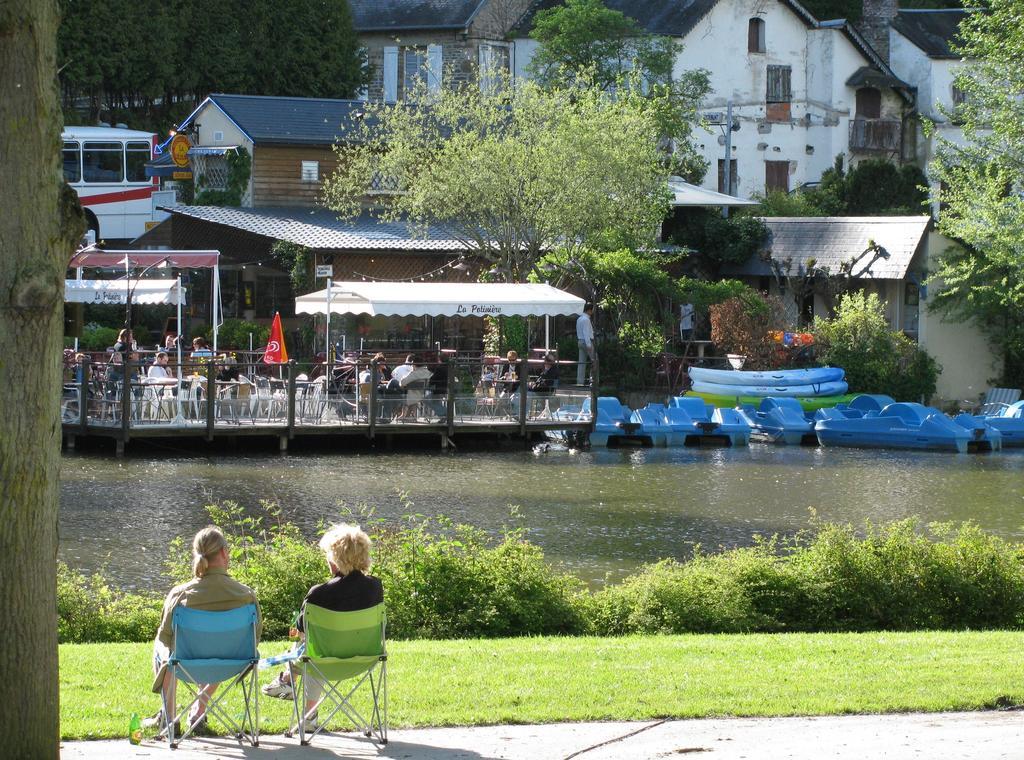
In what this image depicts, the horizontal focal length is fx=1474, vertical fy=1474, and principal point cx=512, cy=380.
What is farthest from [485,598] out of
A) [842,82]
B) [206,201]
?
[842,82]

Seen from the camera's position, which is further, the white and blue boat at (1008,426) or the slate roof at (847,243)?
the slate roof at (847,243)

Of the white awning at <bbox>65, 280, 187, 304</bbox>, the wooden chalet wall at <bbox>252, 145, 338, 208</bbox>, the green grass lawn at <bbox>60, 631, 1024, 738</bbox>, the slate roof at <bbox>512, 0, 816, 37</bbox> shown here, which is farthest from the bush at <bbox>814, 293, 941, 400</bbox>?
the green grass lawn at <bbox>60, 631, 1024, 738</bbox>

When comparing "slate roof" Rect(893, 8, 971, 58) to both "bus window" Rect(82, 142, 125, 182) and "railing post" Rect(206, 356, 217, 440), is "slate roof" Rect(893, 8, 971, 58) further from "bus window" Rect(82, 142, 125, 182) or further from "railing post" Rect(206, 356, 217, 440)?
"railing post" Rect(206, 356, 217, 440)

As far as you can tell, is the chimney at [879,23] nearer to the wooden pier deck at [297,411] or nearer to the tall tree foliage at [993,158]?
the tall tree foliage at [993,158]

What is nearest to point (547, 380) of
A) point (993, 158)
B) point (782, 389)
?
point (782, 389)

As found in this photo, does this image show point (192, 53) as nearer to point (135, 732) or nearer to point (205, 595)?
point (205, 595)

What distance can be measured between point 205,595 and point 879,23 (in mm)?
58579

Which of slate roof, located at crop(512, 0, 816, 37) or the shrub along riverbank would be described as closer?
the shrub along riverbank

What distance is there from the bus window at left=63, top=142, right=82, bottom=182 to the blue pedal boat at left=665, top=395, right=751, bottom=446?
74.4 ft

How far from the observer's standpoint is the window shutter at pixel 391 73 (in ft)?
199

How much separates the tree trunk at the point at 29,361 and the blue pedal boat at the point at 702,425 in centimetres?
2688

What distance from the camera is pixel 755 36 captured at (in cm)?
5884

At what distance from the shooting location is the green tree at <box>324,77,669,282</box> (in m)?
37.2

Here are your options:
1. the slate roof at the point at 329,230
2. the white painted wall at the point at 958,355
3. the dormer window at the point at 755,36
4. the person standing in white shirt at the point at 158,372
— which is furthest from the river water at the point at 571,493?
the dormer window at the point at 755,36
